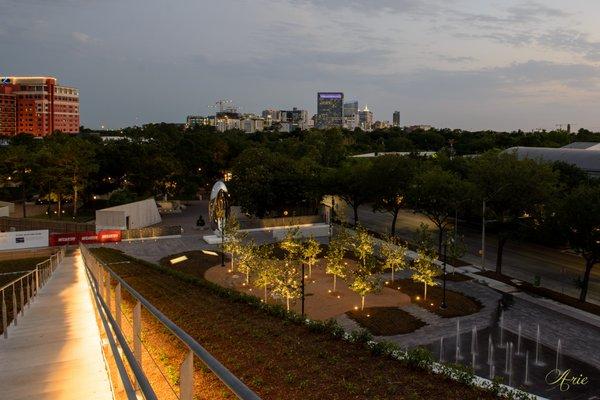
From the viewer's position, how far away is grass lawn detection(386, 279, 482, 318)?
2893cm

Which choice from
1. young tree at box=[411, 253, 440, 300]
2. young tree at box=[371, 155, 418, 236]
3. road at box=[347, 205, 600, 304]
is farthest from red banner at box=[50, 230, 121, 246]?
young tree at box=[411, 253, 440, 300]

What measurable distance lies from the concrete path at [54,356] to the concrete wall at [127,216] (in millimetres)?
38357

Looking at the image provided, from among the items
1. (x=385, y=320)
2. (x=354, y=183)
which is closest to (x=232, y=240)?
(x=385, y=320)

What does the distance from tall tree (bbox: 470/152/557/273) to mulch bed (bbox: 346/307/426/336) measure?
14.4 m

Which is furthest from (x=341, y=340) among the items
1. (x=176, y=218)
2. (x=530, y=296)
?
(x=176, y=218)

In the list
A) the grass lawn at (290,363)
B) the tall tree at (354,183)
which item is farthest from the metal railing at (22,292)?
the tall tree at (354,183)

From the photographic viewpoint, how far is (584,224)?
31.9m

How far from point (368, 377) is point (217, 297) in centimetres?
1214

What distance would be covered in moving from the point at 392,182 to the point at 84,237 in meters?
32.1

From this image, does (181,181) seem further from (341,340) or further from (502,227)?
(341,340)

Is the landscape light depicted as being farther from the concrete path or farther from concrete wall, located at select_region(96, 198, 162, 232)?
the concrete path

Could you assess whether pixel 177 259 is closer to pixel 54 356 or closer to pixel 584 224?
pixel 584 224

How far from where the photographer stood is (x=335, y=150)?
102 metres

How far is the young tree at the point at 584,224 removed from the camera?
3127 cm
